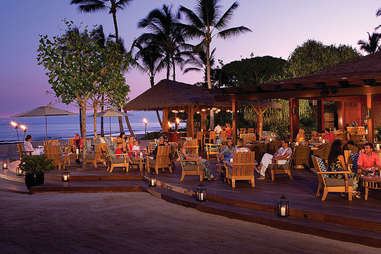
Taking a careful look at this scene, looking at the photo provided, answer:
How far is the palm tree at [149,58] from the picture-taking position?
30250mm

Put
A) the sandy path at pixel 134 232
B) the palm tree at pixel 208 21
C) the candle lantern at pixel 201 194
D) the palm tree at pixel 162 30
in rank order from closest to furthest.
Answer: the sandy path at pixel 134 232 → the candle lantern at pixel 201 194 → the palm tree at pixel 208 21 → the palm tree at pixel 162 30

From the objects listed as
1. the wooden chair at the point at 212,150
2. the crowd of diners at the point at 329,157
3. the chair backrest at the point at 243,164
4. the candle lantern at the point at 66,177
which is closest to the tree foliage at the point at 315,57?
the wooden chair at the point at 212,150

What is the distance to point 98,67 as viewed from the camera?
531 inches

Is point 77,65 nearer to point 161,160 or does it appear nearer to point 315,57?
point 161,160

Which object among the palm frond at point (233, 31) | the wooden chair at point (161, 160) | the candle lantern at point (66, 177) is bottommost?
the candle lantern at point (66, 177)

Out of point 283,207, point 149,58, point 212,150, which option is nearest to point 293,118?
point 212,150

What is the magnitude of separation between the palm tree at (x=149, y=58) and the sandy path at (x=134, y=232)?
23601 millimetres

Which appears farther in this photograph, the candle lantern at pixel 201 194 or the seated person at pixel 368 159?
the candle lantern at pixel 201 194

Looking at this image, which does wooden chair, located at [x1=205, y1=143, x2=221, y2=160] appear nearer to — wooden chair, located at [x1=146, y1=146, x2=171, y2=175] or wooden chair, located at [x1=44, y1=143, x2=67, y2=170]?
wooden chair, located at [x1=146, y1=146, x2=171, y2=175]

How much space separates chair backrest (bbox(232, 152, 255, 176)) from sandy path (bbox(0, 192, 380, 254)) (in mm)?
1567

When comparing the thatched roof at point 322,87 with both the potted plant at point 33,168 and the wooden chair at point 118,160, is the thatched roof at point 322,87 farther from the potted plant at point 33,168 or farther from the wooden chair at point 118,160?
the potted plant at point 33,168

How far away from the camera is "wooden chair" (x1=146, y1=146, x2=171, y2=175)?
10.1 m

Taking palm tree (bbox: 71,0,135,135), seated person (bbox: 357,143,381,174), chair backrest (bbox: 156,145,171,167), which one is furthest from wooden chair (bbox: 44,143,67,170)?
palm tree (bbox: 71,0,135,135)

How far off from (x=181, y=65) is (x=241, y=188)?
25227 millimetres
